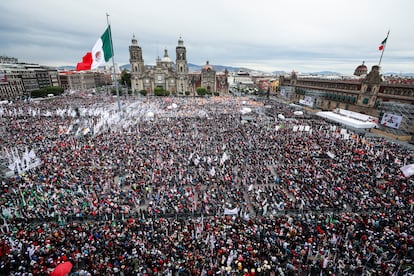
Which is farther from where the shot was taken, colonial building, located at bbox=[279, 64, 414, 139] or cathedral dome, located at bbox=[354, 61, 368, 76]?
cathedral dome, located at bbox=[354, 61, 368, 76]

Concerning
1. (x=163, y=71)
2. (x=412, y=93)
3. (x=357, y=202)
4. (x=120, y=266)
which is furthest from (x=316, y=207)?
(x=163, y=71)

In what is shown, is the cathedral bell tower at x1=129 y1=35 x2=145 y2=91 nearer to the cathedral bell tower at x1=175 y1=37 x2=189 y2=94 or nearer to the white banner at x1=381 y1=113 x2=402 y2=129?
the cathedral bell tower at x1=175 y1=37 x2=189 y2=94

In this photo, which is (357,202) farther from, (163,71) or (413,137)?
(163,71)

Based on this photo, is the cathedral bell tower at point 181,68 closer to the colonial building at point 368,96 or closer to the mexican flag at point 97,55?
the colonial building at point 368,96

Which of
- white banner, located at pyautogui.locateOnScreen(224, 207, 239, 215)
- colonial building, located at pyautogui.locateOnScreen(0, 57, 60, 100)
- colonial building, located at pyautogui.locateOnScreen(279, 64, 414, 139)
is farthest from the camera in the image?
colonial building, located at pyautogui.locateOnScreen(0, 57, 60, 100)

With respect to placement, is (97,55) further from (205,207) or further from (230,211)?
(230,211)

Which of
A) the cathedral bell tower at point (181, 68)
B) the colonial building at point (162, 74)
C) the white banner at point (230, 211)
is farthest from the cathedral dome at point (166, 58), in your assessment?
the white banner at point (230, 211)

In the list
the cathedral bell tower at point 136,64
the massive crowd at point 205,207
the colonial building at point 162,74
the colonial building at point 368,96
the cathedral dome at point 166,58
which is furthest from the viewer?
the cathedral dome at point 166,58

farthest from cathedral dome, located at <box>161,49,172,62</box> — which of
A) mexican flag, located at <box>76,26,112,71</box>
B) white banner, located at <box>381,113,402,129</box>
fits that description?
white banner, located at <box>381,113,402,129</box>
